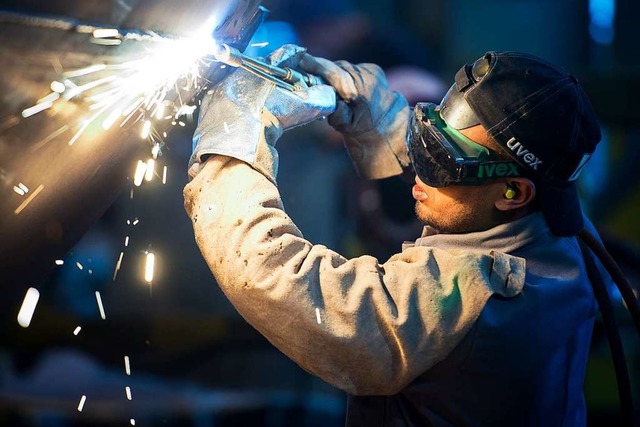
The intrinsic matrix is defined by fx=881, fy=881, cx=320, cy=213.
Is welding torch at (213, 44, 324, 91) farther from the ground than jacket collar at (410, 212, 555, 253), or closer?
farther from the ground

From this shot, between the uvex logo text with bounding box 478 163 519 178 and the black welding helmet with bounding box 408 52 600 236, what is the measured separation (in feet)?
0.06

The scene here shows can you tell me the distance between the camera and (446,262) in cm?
186

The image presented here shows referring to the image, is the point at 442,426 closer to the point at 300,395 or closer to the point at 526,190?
the point at 526,190

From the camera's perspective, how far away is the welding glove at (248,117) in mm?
1918

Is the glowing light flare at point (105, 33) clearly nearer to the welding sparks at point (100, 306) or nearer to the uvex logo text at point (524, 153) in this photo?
the uvex logo text at point (524, 153)

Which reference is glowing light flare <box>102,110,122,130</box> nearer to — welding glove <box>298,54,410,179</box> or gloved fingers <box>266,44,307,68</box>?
gloved fingers <box>266,44,307,68</box>

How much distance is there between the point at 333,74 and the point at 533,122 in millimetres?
589

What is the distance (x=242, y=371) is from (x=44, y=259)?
290cm

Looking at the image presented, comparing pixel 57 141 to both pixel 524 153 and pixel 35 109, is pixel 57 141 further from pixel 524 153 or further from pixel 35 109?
pixel 524 153

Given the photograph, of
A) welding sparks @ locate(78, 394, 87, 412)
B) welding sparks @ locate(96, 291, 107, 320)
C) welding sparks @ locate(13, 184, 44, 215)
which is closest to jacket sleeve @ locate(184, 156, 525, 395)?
welding sparks @ locate(13, 184, 44, 215)

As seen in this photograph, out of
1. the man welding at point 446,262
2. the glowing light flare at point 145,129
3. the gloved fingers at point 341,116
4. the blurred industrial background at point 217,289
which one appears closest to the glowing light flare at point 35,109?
the glowing light flare at point 145,129

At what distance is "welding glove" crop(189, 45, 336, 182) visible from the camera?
1.92m

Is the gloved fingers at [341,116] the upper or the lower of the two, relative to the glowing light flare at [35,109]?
lower

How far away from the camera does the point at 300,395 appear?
170 inches
